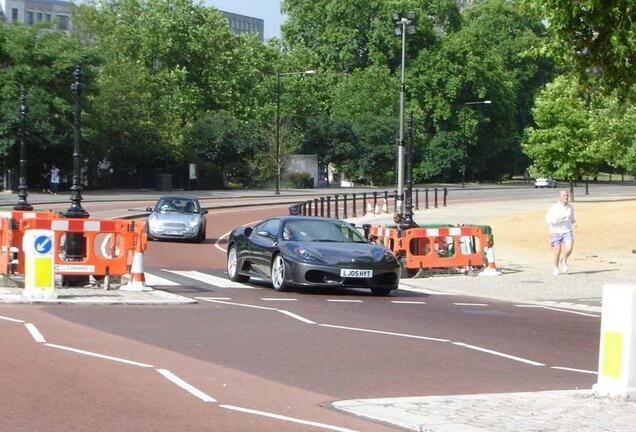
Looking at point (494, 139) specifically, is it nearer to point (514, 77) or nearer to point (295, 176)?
point (514, 77)

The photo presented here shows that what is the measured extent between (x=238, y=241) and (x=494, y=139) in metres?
90.4

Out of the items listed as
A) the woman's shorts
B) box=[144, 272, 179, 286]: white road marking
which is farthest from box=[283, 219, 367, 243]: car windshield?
the woman's shorts

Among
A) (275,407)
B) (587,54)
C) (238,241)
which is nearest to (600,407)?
(275,407)

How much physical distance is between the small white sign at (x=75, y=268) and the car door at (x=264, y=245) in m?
3.26

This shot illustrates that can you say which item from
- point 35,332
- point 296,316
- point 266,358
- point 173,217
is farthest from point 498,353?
point 173,217

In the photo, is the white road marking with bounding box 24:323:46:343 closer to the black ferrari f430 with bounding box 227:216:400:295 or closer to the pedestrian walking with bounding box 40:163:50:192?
the black ferrari f430 with bounding box 227:216:400:295

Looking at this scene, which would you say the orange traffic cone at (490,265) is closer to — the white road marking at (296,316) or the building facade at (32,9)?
the white road marking at (296,316)

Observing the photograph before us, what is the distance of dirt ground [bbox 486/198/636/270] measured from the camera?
29984mm

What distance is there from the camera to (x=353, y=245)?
793 inches

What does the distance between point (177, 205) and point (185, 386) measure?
87.6 feet

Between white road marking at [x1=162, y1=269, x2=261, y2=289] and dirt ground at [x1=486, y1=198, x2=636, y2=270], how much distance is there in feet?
30.3

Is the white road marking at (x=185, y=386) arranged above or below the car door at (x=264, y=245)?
below

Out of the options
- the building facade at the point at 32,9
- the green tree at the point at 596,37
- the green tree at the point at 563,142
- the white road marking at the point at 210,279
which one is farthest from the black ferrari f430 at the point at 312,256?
the building facade at the point at 32,9

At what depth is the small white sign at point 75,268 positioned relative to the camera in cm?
1828
